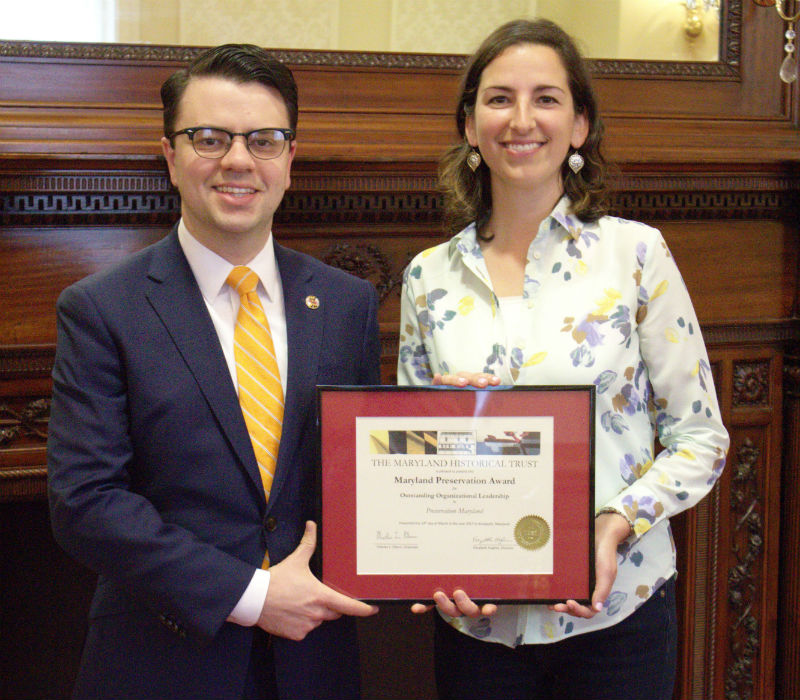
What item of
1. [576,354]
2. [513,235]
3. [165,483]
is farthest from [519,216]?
[165,483]

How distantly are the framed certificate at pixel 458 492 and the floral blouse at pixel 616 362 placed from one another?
0.37 ft

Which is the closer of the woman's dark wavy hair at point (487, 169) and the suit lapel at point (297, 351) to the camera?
the suit lapel at point (297, 351)

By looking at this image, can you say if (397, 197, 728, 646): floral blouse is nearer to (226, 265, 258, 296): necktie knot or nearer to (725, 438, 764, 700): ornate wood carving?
(226, 265, 258, 296): necktie knot

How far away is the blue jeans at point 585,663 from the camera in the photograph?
137 centimetres

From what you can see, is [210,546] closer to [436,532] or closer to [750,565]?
[436,532]

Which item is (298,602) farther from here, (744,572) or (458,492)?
(744,572)

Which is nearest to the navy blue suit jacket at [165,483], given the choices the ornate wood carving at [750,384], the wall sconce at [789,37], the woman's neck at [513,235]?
the woman's neck at [513,235]

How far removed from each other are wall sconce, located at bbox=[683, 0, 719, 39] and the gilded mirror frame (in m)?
0.03

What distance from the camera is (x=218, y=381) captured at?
4.07 feet

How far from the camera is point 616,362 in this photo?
4.49ft

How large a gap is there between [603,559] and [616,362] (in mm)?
298

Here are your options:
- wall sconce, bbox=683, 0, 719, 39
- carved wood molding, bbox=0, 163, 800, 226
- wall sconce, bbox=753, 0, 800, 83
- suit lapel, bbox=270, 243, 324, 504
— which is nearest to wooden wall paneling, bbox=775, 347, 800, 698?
carved wood molding, bbox=0, 163, 800, 226

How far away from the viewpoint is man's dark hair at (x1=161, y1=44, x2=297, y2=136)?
4.14 feet

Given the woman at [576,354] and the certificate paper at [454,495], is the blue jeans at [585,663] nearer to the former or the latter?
the woman at [576,354]
